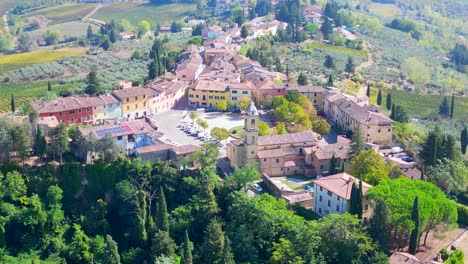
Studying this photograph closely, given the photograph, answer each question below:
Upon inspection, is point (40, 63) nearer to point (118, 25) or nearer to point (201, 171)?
point (118, 25)

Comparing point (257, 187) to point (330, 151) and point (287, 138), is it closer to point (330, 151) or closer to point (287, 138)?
point (287, 138)

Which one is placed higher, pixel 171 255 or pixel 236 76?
pixel 236 76

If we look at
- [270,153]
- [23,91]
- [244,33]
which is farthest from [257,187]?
[244,33]

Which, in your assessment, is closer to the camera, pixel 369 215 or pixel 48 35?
pixel 369 215

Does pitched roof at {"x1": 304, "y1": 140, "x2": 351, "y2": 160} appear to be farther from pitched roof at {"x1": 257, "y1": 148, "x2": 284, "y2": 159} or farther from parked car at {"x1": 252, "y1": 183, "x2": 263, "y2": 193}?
parked car at {"x1": 252, "y1": 183, "x2": 263, "y2": 193}

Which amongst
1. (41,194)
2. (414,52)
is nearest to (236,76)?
(41,194)

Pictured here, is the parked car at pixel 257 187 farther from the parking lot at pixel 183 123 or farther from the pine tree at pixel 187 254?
the pine tree at pixel 187 254
